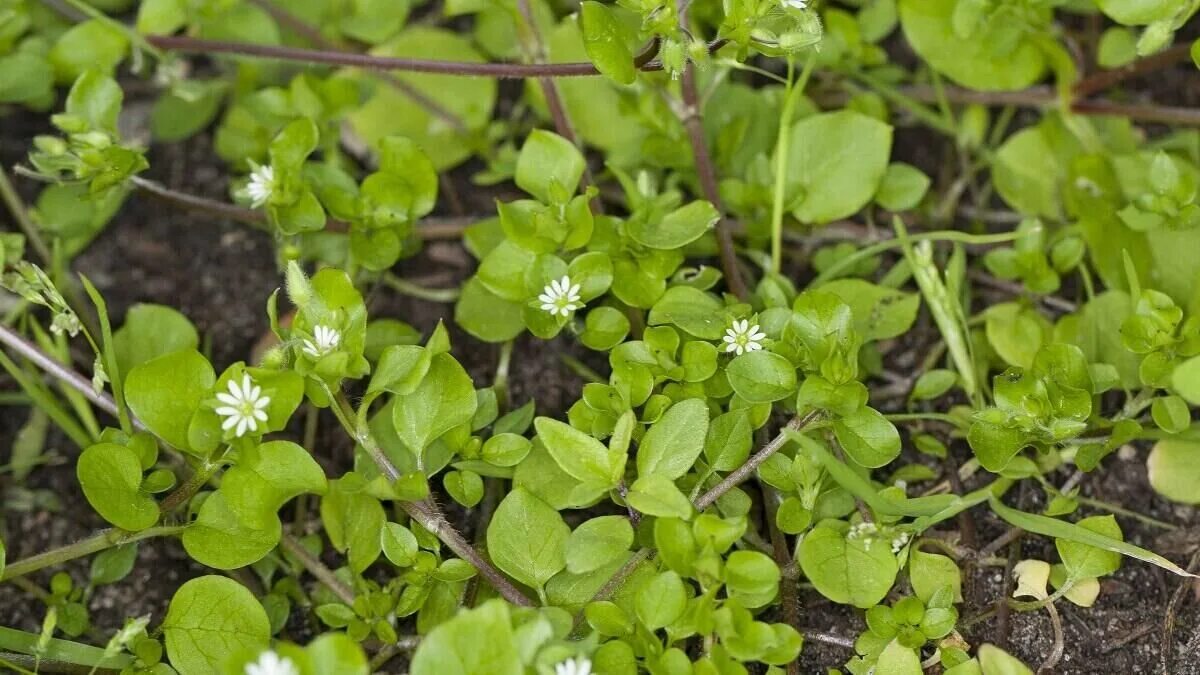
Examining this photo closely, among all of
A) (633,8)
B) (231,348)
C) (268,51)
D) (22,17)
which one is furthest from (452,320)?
(22,17)

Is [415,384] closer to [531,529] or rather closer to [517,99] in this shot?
[531,529]

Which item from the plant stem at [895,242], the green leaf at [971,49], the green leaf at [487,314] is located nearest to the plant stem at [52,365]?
the green leaf at [487,314]

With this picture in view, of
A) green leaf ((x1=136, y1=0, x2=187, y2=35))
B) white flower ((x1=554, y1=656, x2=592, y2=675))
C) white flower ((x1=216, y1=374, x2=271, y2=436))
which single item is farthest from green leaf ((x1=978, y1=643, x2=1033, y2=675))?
green leaf ((x1=136, y1=0, x2=187, y2=35))

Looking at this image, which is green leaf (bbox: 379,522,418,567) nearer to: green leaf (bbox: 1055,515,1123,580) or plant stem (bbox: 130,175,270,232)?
plant stem (bbox: 130,175,270,232)

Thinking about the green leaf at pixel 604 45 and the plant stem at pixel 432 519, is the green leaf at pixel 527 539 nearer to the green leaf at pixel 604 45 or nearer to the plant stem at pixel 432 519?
the plant stem at pixel 432 519

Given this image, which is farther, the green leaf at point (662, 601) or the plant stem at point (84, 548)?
the plant stem at point (84, 548)

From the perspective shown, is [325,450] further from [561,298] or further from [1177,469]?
[1177,469]
